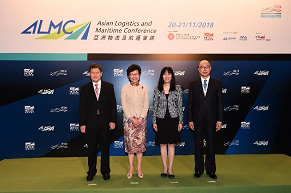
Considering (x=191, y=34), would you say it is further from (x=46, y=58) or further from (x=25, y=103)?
(x=25, y=103)

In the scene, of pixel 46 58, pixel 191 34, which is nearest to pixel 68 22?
pixel 46 58

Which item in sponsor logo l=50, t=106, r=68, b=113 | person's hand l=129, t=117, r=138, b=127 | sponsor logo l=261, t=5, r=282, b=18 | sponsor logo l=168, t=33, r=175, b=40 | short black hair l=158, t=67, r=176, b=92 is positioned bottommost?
person's hand l=129, t=117, r=138, b=127

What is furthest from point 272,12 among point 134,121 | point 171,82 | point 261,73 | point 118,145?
point 118,145

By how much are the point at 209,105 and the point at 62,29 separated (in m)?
3.09

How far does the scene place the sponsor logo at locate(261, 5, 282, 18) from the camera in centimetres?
531

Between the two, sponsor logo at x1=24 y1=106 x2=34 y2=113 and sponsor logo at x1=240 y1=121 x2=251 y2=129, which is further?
sponsor logo at x1=240 y1=121 x2=251 y2=129

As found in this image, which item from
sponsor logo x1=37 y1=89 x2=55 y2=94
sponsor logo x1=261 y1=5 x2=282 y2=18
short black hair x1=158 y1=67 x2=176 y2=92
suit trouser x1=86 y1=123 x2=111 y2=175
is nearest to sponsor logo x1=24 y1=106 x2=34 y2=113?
sponsor logo x1=37 y1=89 x2=55 y2=94

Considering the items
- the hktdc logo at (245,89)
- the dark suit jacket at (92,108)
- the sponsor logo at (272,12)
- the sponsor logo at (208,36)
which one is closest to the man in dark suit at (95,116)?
the dark suit jacket at (92,108)

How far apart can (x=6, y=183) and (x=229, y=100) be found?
4.16 metres

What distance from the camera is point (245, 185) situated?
144 inches

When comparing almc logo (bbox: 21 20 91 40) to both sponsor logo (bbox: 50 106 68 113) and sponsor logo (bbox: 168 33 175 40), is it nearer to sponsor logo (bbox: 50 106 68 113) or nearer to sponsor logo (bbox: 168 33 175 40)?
sponsor logo (bbox: 50 106 68 113)

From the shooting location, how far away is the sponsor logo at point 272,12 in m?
5.31

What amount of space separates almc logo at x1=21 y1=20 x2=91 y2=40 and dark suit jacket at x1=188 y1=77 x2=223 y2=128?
2.48 metres

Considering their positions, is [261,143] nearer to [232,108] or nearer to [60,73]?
[232,108]
